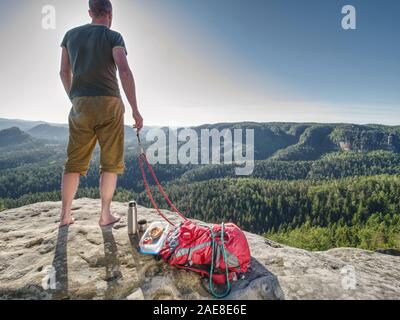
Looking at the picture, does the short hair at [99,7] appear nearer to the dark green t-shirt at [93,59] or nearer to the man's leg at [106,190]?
the dark green t-shirt at [93,59]

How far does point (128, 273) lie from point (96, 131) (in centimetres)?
230

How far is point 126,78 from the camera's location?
3.83m

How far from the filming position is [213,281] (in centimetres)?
300

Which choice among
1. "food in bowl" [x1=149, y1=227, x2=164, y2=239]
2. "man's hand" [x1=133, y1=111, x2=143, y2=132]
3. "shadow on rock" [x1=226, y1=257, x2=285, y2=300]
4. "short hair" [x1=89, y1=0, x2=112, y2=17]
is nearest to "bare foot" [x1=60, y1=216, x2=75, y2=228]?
"food in bowl" [x1=149, y1=227, x2=164, y2=239]

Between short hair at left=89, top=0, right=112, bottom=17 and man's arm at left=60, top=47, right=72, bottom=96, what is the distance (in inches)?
32.7

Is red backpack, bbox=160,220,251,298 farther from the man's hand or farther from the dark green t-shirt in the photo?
the dark green t-shirt

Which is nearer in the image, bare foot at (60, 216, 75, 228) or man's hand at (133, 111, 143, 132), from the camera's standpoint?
man's hand at (133, 111, 143, 132)

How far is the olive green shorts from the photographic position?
158 inches

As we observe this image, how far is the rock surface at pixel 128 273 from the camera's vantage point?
2.79m

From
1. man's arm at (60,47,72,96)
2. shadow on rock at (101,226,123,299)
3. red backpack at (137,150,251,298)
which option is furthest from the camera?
man's arm at (60,47,72,96)

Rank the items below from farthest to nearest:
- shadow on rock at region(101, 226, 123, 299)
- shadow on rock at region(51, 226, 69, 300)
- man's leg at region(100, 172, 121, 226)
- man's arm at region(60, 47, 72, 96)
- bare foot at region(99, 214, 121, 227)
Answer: bare foot at region(99, 214, 121, 227), man's arm at region(60, 47, 72, 96), man's leg at region(100, 172, 121, 226), shadow on rock at region(101, 226, 123, 299), shadow on rock at region(51, 226, 69, 300)

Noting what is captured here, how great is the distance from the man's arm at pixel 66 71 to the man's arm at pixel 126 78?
3.59ft
